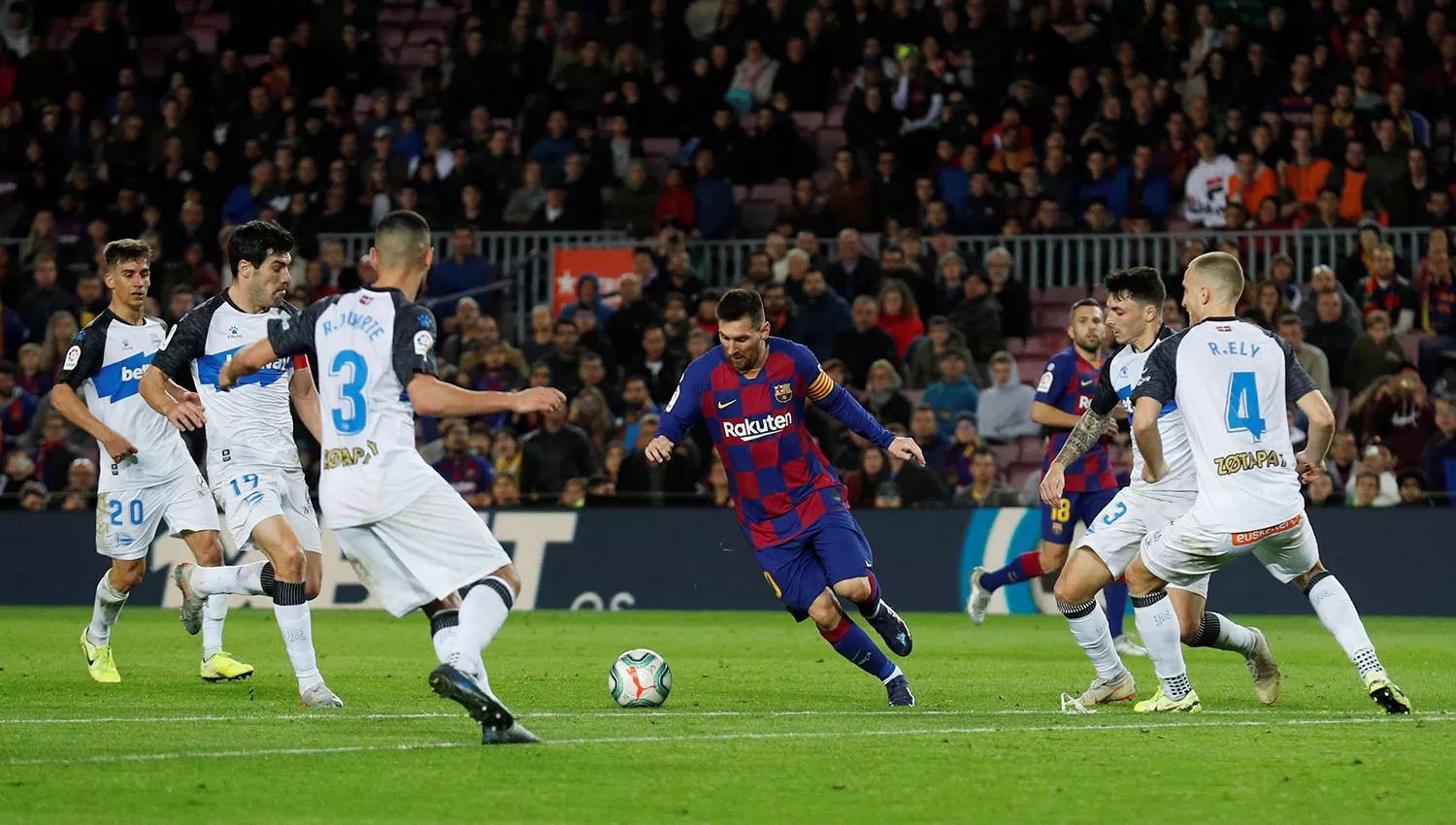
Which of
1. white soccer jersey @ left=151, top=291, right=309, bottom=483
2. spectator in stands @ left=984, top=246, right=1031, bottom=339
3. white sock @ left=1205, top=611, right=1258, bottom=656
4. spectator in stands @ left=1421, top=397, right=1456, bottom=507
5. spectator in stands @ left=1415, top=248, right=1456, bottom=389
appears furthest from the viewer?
spectator in stands @ left=984, top=246, right=1031, bottom=339

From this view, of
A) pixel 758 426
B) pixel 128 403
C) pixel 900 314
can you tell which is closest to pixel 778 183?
pixel 900 314

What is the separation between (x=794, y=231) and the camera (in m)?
22.5

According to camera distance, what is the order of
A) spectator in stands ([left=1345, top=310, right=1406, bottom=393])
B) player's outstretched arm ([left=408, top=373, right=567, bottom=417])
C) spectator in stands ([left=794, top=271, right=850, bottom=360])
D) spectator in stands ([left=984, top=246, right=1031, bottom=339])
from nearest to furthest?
1. player's outstretched arm ([left=408, top=373, right=567, bottom=417])
2. spectator in stands ([left=1345, top=310, right=1406, bottom=393])
3. spectator in stands ([left=794, top=271, right=850, bottom=360])
4. spectator in stands ([left=984, top=246, right=1031, bottom=339])

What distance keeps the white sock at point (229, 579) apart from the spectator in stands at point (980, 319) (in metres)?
11.4

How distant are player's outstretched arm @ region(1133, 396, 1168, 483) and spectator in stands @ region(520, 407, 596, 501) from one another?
34.1ft

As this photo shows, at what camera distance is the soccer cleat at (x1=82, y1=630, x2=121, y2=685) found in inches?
437

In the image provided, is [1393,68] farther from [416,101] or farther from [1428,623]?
[416,101]

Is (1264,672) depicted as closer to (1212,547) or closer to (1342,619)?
(1342,619)

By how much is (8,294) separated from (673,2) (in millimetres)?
9529

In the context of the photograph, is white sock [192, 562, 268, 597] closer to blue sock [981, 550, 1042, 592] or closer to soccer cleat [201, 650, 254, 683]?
soccer cleat [201, 650, 254, 683]

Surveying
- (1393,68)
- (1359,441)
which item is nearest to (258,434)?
(1359,441)

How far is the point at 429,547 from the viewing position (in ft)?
26.3

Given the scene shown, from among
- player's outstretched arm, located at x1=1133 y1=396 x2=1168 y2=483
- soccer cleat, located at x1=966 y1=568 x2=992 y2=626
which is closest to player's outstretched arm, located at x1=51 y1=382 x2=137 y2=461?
player's outstretched arm, located at x1=1133 y1=396 x2=1168 y2=483

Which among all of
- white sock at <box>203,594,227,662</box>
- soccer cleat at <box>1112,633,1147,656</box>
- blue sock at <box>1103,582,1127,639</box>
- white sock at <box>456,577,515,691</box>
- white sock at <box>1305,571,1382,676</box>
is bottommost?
soccer cleat at <box>1112,633,1147,656</box>
